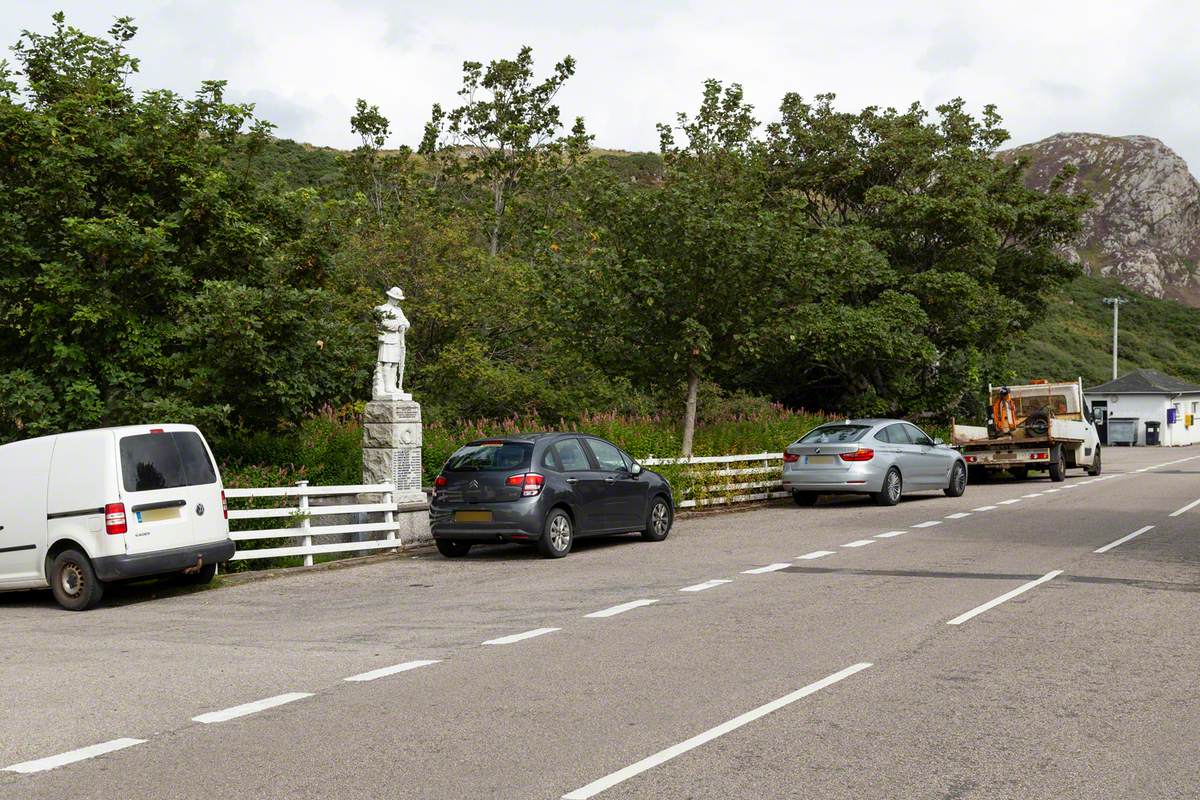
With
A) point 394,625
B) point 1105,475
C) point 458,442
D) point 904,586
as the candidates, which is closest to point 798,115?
point 1105,475

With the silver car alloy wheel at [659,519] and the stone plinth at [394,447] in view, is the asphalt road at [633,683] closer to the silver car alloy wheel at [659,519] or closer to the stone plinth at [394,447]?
the silver car alloy wheel at [659,519]

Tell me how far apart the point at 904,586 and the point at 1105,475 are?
24075mm

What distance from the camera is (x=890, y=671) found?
764 centimetres

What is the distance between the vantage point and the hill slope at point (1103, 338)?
85875 millimetres

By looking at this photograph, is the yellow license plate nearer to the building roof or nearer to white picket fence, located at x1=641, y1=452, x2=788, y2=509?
white picket fence, located at x1=641, y1=452, x2=788, y2=509

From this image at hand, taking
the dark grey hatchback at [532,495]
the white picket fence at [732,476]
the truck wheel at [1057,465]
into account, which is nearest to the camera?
the dark grey hatchback at [532,495]

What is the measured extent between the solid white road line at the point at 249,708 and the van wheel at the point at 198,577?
19.2 feet

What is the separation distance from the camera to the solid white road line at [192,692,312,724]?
21.9 feet

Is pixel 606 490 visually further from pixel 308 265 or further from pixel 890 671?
pixel 890 671

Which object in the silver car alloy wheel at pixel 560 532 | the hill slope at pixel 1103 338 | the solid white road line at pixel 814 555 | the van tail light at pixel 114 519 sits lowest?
the solid white road line at pixel 814 555

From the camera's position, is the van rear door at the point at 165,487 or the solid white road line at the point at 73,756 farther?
the van rear door at the point at 165,487

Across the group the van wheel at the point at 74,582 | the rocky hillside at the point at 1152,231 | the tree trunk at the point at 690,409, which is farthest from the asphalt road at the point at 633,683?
the rocky hillside at the point at 1152,231

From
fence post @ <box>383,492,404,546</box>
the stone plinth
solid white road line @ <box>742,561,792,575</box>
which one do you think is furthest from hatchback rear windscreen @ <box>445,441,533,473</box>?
solid white road line @ <box>742,561,792,575</box>

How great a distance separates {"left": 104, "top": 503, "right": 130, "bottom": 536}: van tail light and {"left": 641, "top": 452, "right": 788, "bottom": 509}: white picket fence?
35.6 feet
